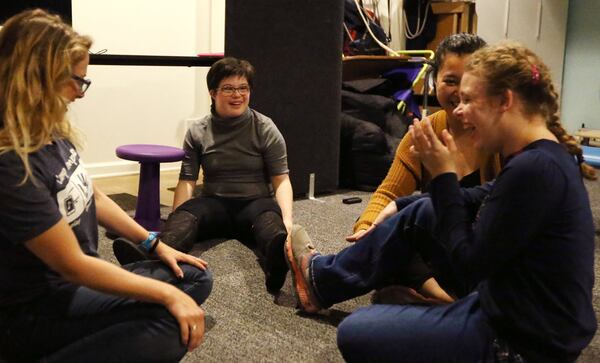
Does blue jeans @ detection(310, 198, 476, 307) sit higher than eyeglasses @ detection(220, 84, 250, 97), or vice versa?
eyeglasses @ detection(220, 84, 250, 97)

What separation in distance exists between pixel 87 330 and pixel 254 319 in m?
0.67

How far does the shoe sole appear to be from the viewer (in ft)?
5.90

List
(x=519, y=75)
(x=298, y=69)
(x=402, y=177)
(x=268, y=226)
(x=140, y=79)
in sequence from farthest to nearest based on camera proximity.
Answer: (x=140, y=79) < (x=298, y=69) < (x=268, y=226) < (x=402, y=177) < (x=519, y=75)

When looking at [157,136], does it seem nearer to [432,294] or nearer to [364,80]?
[364,80]

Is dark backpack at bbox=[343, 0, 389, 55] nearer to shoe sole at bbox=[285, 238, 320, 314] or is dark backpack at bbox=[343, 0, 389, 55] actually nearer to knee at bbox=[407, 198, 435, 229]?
shoe sole at bbox=[285, 238, 320, 314]

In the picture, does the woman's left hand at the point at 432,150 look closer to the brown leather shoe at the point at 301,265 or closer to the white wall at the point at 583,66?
the brown leather shoe at the point at 301,265

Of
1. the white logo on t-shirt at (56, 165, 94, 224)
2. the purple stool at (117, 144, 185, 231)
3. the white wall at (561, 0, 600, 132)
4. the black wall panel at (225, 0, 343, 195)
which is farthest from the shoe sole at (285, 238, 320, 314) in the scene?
the white wall at (561, 0, 600, 132)

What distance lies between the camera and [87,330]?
1.25 metres

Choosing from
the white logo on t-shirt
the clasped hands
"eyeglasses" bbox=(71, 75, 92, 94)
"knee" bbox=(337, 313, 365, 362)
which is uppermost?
"eyeglasses" bbox=(71, 75, 92, 94)

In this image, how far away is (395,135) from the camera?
153 inches

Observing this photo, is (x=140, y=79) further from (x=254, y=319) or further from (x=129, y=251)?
(x=129, y=251)

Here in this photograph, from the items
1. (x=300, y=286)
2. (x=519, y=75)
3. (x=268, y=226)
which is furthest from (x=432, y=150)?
(x=268, y=226)

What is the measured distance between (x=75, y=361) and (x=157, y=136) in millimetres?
2978

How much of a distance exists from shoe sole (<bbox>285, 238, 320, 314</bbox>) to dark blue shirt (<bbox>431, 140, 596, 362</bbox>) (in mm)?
625
